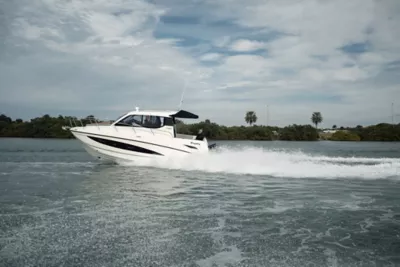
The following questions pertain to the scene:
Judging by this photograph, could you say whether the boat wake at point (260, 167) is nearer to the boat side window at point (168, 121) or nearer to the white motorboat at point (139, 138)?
the white motorboat at point (139, 138)

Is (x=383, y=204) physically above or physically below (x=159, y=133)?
below

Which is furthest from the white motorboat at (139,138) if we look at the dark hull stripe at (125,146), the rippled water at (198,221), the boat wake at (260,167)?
the rippled water at (198,221)

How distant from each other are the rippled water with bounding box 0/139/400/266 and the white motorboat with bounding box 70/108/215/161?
442 centimetres

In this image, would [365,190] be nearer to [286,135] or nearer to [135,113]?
[135,113]

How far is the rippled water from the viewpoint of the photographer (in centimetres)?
640

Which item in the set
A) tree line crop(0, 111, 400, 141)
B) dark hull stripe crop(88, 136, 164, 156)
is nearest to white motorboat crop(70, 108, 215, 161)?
dark hull stripe crop(88, 136, 164, 156)

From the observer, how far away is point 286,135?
377ft

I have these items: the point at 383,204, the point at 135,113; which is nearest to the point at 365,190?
the point at 383,204

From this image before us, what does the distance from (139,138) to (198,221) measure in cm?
1290

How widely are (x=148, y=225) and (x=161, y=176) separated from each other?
9092mm

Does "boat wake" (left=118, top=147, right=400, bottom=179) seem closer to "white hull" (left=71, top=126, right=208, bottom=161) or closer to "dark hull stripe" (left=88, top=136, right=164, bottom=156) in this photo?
"white hull" (left=71, top=126, right=208, bottom=161)

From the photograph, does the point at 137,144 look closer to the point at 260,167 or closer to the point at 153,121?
the point at 153,121

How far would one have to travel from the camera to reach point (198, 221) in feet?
28.9

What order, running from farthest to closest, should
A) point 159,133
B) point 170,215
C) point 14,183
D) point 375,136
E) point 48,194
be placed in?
point 375,136 < point 159,133 < point 14,183 < point 48,194 < point 170,215
